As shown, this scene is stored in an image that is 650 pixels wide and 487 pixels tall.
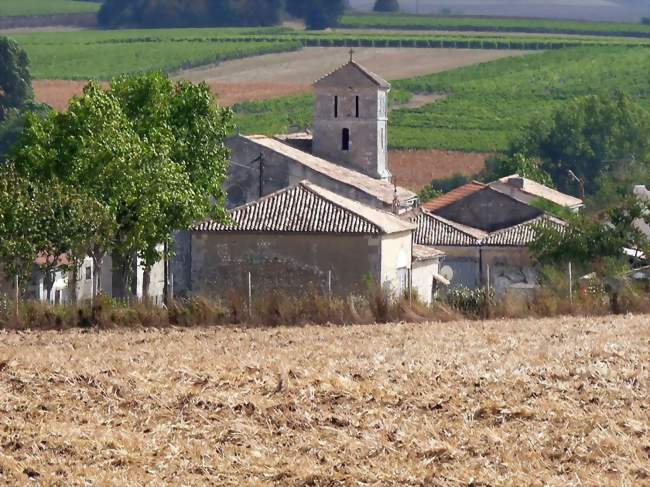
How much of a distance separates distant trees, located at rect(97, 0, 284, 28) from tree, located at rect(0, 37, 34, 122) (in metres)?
84.2

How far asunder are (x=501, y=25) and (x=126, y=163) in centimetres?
13640

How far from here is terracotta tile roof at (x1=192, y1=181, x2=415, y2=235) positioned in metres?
46.2

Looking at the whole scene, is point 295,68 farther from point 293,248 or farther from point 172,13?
point 293,248

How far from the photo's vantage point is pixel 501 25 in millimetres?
175250

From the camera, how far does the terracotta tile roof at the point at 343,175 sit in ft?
197

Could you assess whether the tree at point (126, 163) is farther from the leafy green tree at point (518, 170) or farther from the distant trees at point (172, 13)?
the distant trees at point (172, 13)

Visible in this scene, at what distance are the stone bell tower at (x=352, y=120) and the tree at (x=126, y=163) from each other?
25.3 meters

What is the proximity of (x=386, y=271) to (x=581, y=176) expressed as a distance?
191 feet

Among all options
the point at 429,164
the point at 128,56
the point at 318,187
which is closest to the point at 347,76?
the point at 318,187

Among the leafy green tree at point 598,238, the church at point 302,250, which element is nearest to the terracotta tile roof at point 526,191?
the church at point 302,250

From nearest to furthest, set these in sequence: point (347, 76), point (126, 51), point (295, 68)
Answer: point (347, 76) < point (295, 68) < point (126, 51)

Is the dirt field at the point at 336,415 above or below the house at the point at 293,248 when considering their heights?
below

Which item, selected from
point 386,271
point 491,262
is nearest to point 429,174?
point 491,262

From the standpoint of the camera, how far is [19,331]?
1100 inches
